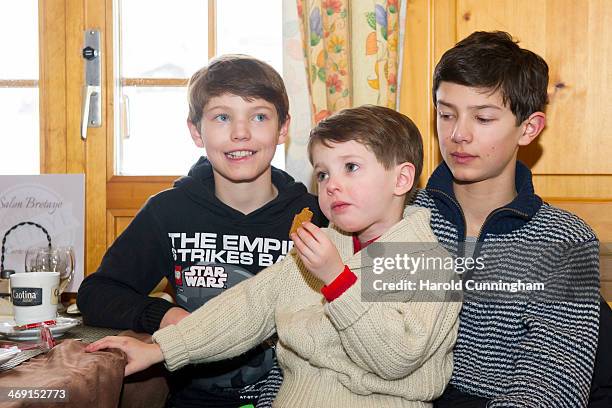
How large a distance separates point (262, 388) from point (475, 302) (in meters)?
0.50

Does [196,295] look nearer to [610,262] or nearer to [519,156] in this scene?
[519,156]

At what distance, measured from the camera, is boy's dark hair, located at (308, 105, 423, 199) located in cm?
133

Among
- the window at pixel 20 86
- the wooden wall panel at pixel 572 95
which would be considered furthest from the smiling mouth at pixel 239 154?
the window at pixel 20 86

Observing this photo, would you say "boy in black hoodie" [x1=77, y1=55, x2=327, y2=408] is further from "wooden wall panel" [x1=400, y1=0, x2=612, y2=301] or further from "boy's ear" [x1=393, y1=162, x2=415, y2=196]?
"wooden wall panel" [x1=400, y1=0, x2=612, y2=301]

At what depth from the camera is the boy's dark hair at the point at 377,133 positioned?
133 centimetres

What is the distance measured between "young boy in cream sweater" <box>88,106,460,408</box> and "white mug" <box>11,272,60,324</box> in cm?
28

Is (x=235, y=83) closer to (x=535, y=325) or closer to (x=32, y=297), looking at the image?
(x=32, y=297)

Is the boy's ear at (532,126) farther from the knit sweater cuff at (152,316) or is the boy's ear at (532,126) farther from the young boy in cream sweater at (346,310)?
the knit sweater cuff at (152,316)

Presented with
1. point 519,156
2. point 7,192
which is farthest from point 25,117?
point 519,156

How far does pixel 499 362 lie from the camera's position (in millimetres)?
1496

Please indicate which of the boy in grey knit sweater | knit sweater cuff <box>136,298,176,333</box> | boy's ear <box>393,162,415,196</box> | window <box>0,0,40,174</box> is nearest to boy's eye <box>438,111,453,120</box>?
the boy in grey knit sweater

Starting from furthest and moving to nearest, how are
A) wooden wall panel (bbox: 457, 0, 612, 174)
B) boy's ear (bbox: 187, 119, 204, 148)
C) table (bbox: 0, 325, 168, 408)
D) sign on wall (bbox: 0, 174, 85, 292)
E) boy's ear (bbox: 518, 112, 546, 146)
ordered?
1. sign on wall (bbox: 0, 174, 85, 292)
2. wooden wall panel (bbox: 457, 0, 612, 174)
3. boy's ear (bbox: 187, 119, 204, 148)
4. boy's ear (bbox: 518, 112, 546, 146)
5. table (bbox: 0, 325, 168, 408)

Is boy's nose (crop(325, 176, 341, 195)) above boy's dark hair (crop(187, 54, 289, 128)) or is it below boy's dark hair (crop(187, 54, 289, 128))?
below

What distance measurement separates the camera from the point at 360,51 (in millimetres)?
2059
